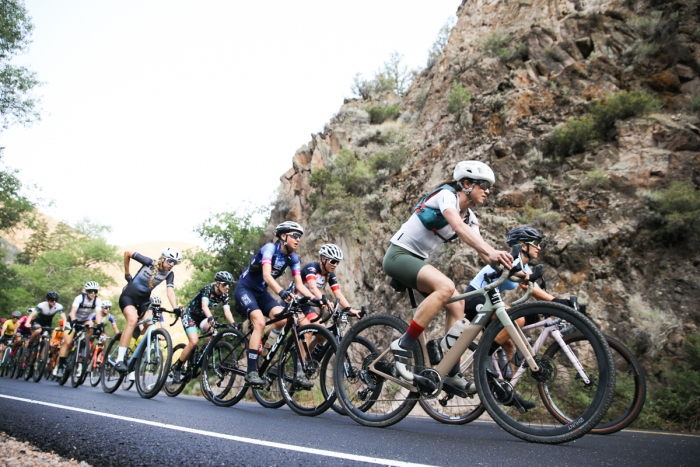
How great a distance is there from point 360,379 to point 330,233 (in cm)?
1593

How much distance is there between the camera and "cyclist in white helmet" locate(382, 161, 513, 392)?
13.9ft

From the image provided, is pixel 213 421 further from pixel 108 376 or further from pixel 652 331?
pixel 652 331

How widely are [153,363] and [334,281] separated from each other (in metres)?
3.43

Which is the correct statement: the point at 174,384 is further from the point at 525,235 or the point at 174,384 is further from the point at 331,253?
the point at 525,235

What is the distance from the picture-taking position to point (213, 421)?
4.79 metres

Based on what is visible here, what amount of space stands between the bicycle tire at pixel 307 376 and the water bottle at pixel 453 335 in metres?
1.67

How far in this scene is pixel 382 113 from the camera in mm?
27422

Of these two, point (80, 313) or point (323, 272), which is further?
point (80, 313)

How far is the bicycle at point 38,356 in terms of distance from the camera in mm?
12113

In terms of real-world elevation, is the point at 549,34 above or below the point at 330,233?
above

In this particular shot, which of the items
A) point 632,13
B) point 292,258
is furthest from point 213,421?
point 632,13

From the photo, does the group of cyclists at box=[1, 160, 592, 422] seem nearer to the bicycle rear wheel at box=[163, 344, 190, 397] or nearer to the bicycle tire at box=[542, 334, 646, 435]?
the bicycle rear wheel at box=[163, 344, 190, 397]

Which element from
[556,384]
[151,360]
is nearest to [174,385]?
[151,360]

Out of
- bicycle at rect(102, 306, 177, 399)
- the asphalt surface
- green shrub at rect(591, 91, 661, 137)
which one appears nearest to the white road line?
the asphalt surface
